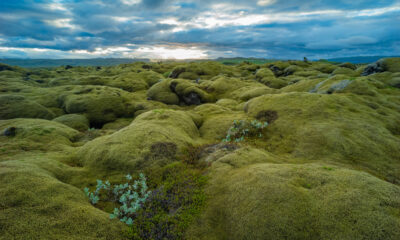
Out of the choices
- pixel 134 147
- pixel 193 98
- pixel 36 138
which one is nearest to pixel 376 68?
pixel 193 98

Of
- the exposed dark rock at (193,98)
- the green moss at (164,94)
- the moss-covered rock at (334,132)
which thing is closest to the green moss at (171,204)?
the moss-covered rock at (334,132)

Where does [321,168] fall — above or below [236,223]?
above

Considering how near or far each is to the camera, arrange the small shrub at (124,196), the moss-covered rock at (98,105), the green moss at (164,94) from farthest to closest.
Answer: the green moss at (164,94) < the moss-covered rock at (98,105) < the small shrub at (124,196)

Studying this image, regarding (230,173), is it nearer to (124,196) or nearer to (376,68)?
(124,196)

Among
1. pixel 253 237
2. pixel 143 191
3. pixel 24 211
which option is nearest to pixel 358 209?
pixel 253 237

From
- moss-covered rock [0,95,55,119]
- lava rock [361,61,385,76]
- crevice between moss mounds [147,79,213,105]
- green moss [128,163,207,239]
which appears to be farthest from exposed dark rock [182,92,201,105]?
lava rock [361,61,385,76]

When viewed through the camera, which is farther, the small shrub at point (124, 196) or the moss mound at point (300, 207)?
the small shrub at point (124, 196)

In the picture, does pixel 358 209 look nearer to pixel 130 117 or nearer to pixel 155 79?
pixel 130 117

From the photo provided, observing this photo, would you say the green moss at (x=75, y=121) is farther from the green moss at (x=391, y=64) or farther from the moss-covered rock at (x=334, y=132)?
the green moss at (x=391, y=64)

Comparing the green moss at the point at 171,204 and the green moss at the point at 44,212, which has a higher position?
the green moss at the point at 44,212
